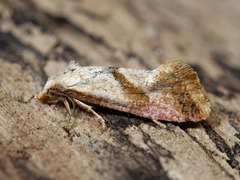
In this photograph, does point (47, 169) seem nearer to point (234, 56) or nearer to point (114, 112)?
point (114, 112)

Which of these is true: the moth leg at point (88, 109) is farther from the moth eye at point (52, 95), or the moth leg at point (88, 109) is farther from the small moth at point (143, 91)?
the moth eye at point (52, 95)

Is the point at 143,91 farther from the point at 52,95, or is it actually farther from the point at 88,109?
the point at 52,95

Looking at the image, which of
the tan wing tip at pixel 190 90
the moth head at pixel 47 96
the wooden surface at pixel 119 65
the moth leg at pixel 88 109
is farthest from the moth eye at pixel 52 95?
the tan wing tip at pixel 190 90

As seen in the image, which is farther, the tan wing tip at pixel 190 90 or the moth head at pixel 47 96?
the moth head at pixel 47 96

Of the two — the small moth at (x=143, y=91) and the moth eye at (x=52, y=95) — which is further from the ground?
the moth eye at (x=52, y=95)

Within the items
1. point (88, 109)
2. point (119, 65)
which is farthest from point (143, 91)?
point (119, 65)

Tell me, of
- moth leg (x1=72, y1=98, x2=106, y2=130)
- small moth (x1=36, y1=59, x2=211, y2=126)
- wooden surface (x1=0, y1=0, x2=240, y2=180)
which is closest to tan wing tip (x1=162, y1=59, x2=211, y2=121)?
small moth (x1=36, y1=59, x2=211, y2=126)
